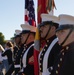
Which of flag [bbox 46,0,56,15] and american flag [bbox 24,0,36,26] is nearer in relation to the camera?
flag [bbox 46,0,56,15]

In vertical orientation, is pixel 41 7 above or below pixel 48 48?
above

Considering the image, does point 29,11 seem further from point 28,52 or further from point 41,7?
point 28,52

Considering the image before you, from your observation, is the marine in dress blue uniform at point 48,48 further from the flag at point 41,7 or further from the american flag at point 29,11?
the american flag at point 29,11

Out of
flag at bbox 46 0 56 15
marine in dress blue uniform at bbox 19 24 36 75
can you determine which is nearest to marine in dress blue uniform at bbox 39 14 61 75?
marine in dress blue uniform at bbox 19 24 36 75

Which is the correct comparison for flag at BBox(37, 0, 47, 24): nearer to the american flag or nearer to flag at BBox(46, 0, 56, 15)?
flag at BBox(46, 0, 56, 15)

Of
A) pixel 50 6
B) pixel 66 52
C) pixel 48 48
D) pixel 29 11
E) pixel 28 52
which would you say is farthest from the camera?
pixel 29 11

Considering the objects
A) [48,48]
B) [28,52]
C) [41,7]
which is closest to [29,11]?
[41,7]

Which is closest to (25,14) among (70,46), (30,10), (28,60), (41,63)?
(30,10)

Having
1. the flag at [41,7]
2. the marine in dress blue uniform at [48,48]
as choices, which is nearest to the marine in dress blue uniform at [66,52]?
the marine in dress blue uniform at [48,48]

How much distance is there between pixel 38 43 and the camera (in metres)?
5.08

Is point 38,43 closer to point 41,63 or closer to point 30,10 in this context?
point 41,63

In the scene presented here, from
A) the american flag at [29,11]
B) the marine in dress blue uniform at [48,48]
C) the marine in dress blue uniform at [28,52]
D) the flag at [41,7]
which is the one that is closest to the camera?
the marine in dress blue uniform at [48,48]

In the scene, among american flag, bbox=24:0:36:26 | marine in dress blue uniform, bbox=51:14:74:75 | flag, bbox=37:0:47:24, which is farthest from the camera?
american flag, bbox=24:0:36:26

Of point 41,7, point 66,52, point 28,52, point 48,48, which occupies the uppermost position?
point 41,7
